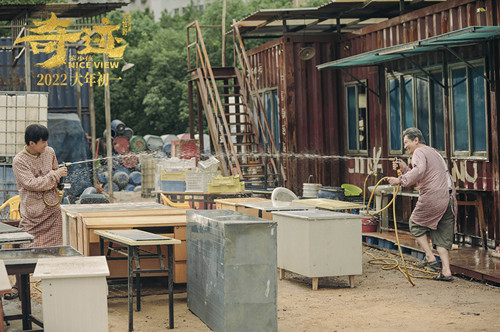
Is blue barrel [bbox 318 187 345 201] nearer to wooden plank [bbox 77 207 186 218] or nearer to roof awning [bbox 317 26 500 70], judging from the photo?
roof awning [bbox 317 26 500 70]

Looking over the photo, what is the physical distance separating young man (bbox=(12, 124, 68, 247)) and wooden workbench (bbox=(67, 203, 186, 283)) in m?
0.36

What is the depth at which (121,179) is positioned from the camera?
31.8 metres

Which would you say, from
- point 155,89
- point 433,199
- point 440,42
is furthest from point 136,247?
point 155,89

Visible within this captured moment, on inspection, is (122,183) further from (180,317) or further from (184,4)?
(184,4)

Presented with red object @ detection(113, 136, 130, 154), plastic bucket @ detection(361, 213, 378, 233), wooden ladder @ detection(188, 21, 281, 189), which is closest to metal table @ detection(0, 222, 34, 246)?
plastic bucket @ detection(361, 213, 378, 233)

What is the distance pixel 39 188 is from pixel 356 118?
9349mm

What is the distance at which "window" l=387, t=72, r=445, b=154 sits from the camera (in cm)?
1470

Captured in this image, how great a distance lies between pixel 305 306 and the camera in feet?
Result: 32.9

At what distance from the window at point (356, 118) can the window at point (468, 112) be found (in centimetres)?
391

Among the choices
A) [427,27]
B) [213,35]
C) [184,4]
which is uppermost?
[184,4]

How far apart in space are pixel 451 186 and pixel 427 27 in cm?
400

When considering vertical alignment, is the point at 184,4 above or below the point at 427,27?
above

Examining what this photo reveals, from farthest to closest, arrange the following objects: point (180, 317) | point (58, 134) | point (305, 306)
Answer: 1. point (58, 134)
2. point (305, 306)
3. point (180, 317)

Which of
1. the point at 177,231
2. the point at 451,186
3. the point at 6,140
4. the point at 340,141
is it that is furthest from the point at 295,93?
the point at 177,231
